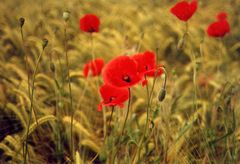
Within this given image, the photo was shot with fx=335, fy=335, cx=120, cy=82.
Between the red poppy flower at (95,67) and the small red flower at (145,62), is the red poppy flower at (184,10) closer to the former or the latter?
the small red flower at (145,62)

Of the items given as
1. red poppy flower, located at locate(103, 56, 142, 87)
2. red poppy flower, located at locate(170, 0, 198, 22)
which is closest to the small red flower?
red poppy flower, located at locate(103, 56, 142, 87)

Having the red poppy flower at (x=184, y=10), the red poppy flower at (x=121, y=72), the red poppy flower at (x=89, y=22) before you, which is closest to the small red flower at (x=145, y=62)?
the red poppy flower at (x=121, y=72)

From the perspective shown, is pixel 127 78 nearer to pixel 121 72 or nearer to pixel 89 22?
pixel 121 72

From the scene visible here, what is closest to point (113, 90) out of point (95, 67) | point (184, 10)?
point (95, 67)

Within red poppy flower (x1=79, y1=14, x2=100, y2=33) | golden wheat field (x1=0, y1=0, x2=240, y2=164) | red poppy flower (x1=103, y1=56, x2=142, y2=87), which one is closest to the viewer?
red poppy flower (x1=103, y1=56, x2=142, y2=87)

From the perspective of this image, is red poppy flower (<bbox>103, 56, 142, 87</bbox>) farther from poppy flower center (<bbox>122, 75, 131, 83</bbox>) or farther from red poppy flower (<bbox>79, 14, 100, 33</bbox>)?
red poppy flower (<bbox>79, 14, 100, 33</bbox>)
